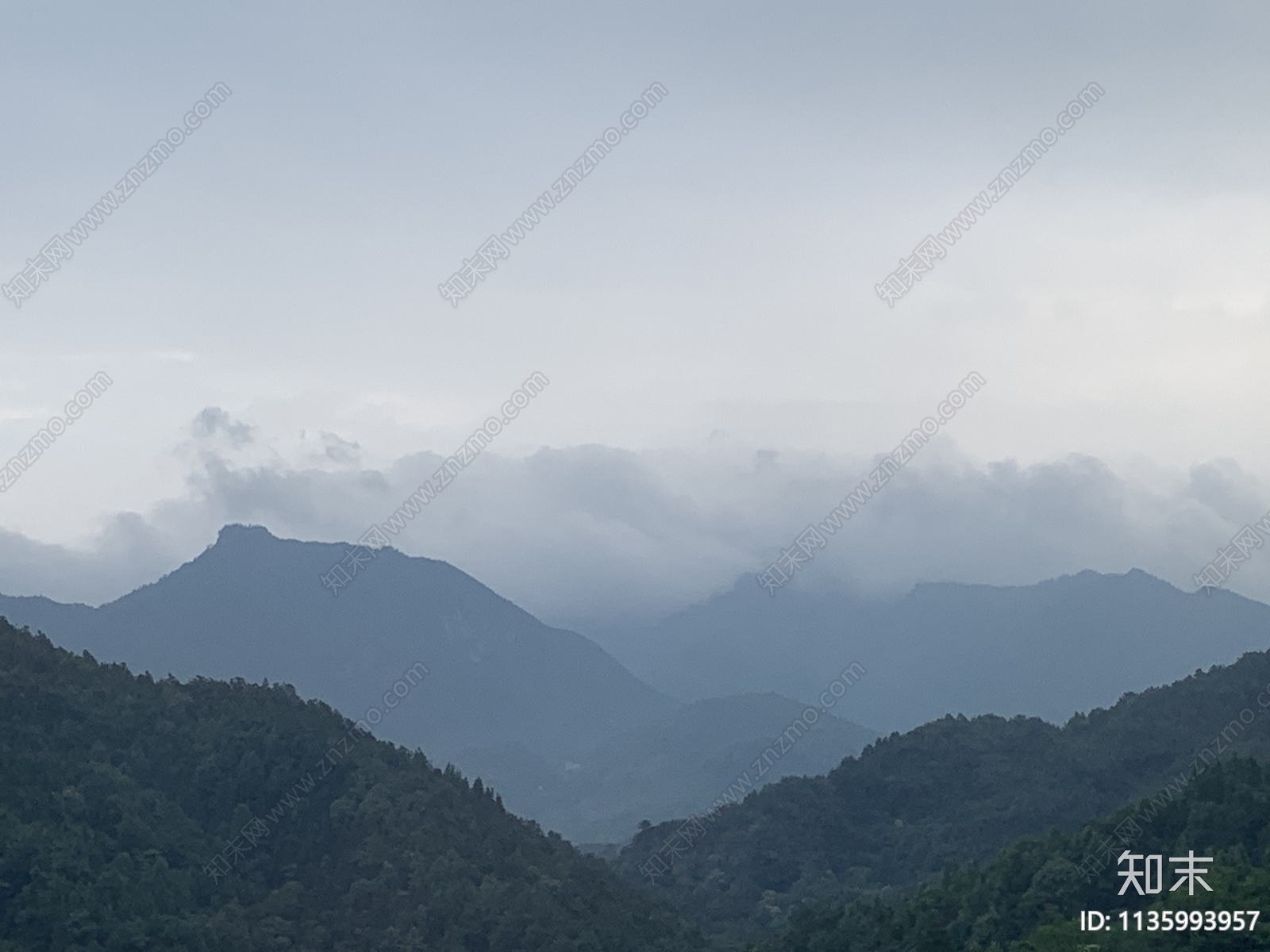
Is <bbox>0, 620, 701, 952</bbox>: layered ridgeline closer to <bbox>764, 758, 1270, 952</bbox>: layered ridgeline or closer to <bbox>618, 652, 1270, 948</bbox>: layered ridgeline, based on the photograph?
<bbox>764, 758, 1270, 952</bbox>: layered ridgeline

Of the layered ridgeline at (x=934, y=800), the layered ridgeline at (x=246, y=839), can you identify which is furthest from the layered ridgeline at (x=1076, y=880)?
the layered ridgeline at (x=934, y=800)

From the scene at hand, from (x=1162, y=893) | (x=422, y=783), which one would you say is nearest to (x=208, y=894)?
(x=422, y=783)

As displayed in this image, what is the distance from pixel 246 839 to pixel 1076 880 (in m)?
38.8

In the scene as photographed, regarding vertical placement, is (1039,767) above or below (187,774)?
above

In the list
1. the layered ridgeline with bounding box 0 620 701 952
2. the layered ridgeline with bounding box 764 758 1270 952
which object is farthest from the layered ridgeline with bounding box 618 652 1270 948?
the layered ridgeline with bounding box 764 758 1270 952

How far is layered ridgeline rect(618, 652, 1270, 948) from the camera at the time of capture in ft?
278

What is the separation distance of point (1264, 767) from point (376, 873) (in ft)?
127

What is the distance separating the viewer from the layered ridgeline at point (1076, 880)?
4322 cm

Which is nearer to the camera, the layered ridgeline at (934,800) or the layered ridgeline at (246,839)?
the layered ridgeline at (246,839)

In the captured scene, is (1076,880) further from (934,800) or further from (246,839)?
(934,800)

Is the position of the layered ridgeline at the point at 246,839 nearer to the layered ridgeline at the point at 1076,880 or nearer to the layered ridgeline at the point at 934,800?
the layered ridgeline at the point at 1076,880

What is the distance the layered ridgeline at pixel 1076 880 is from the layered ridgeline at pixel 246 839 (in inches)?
564

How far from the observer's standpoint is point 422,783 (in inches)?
2741

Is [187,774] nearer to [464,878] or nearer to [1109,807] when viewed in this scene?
[464,878]
